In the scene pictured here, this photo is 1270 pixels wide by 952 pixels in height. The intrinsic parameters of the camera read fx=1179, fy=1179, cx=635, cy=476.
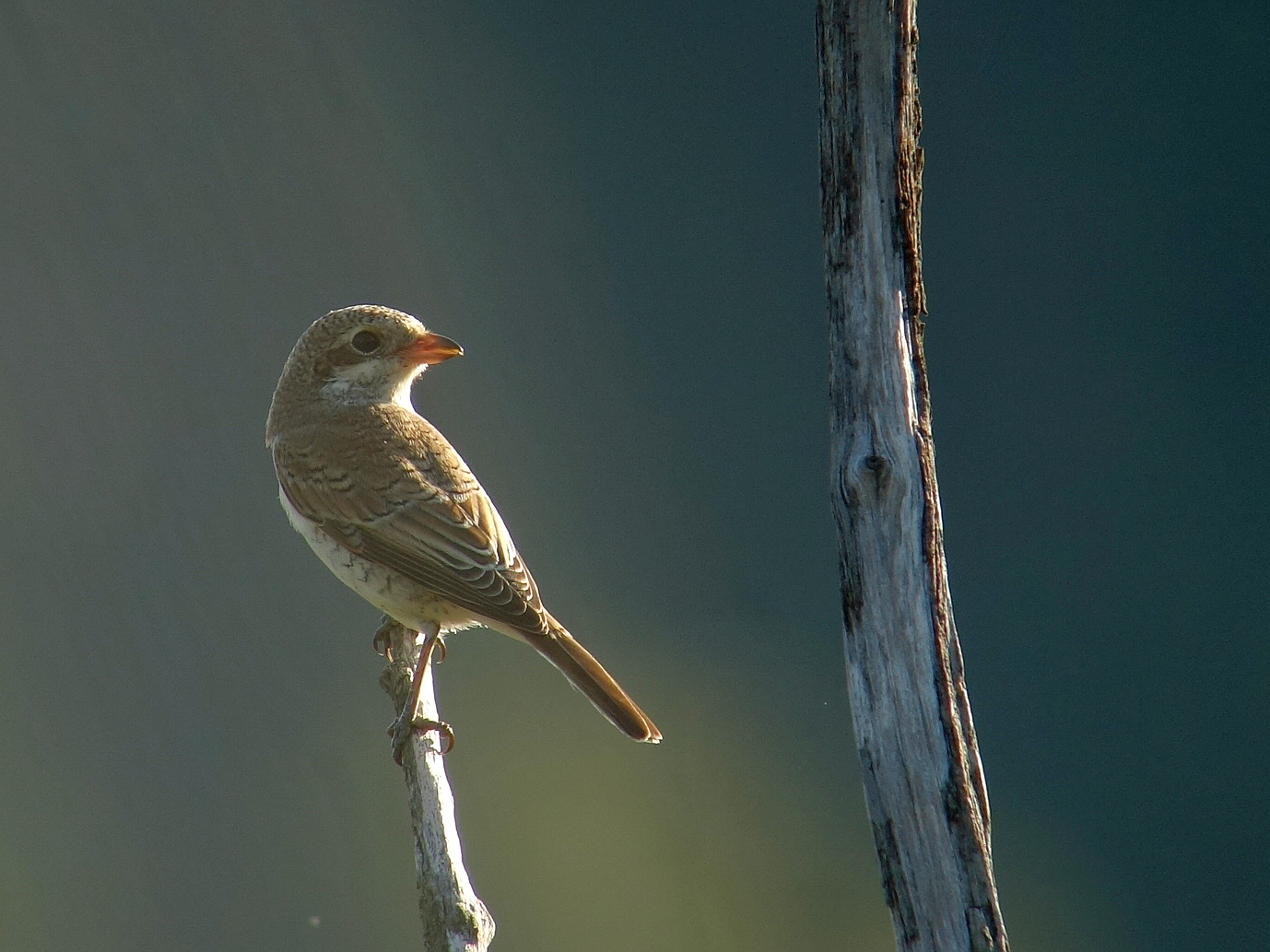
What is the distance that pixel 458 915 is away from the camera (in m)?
2.35

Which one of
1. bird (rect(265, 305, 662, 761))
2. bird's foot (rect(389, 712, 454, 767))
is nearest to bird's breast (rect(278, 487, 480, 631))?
bird (rect(265, 305, 662, 761))

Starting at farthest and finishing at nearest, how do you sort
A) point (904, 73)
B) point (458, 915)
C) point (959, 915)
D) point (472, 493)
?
point (472, 493), point (458, 915), point (904, 73), point (959, 915)

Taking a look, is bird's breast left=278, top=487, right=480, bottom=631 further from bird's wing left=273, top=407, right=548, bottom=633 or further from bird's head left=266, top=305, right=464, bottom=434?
bird's head left=266, top=305, right=464, bottom=434

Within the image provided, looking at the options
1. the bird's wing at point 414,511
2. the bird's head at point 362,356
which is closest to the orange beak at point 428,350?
the bird's head at point 362,356

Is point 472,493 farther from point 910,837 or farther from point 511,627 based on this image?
point 910,837

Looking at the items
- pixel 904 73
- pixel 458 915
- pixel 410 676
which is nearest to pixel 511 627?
pixel 410 676

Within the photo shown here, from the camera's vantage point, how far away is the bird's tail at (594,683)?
284 centimetres

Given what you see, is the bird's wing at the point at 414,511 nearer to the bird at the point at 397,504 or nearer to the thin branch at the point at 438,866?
the bird at the point at 397,504

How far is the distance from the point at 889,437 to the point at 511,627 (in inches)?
48.9

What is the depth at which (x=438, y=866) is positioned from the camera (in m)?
2.41

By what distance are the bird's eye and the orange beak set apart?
9 centimetres

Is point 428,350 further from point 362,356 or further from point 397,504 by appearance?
point 397,504

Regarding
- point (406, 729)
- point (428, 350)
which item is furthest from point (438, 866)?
point (428, 350)

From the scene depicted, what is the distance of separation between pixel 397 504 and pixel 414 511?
5 cm
